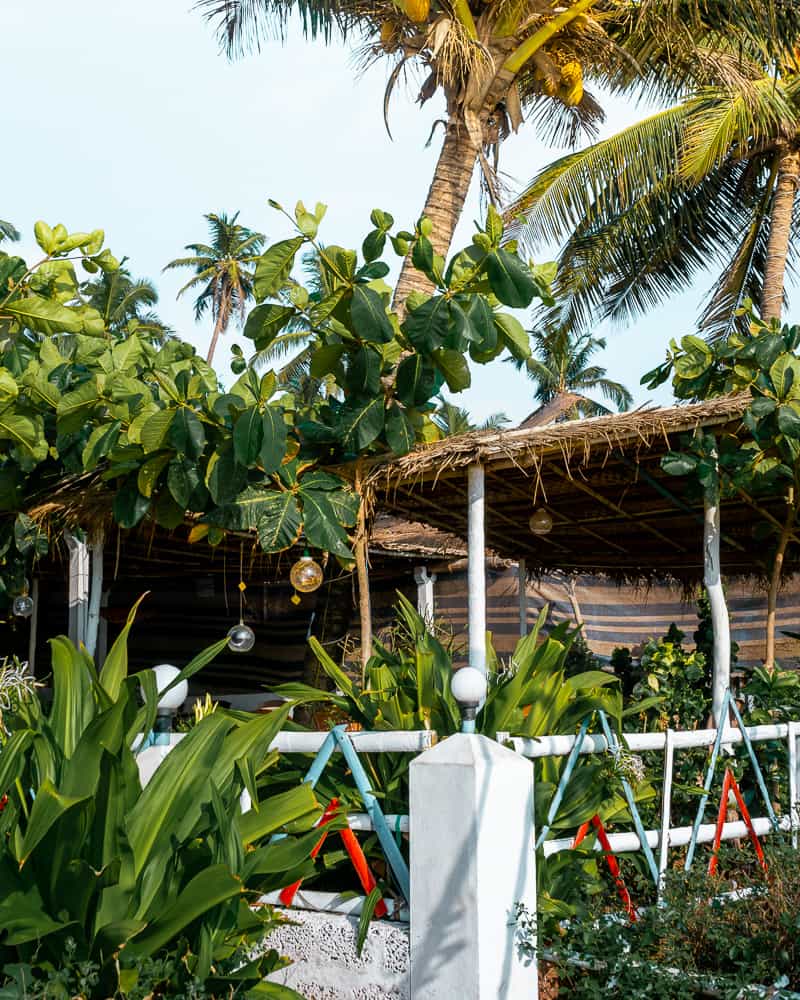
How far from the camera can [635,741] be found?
4.10 m

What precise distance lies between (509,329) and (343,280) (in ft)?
2.52

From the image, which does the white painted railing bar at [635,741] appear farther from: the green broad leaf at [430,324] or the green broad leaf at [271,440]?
the green broad leaf at [430,324]

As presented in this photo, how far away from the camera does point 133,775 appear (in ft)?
9.89

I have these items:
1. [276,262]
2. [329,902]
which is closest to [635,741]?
[329,902]

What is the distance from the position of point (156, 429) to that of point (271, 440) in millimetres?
545

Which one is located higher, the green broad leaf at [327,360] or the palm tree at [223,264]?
the palm tree at [223,264]

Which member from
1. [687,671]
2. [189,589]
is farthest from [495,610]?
[687,671]

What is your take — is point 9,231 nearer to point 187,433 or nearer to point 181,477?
point 181,477

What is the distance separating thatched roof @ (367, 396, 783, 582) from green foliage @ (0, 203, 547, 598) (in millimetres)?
313

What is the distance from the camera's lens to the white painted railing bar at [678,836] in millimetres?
3849

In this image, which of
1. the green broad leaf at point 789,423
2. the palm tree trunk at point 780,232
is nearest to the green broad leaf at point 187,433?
the green broad leaf at point 789,423

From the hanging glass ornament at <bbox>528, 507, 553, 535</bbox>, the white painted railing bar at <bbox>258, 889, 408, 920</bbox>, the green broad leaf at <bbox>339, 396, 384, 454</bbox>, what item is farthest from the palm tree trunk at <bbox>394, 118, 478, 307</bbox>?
the white painted railing bar at <bbox>258, 889, 408, 920</bbox>

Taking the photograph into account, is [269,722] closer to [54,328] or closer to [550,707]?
[550,707]

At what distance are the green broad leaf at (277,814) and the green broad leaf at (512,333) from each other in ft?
7.58
